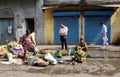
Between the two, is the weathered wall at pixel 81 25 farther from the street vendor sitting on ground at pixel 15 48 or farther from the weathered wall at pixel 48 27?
the street vendor sitting on ground at pixel 15 48

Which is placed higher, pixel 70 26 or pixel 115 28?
pixel 70 26

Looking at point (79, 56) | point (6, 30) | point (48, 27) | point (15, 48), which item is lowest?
point (79, 56)

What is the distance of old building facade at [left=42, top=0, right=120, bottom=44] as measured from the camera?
25.5 m

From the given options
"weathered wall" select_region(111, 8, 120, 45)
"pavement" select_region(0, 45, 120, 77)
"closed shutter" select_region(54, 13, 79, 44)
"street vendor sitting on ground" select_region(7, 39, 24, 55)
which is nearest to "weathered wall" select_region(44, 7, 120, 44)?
"weathered wall" select_region(111, 8, 120, 45)

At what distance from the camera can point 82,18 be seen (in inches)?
1021

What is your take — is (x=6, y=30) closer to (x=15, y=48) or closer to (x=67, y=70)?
(x=15, y=48)

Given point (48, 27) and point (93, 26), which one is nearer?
point (93, 26)

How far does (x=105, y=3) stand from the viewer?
25.4 m

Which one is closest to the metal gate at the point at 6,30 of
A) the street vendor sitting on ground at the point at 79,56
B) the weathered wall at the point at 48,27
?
the weathered wall at the point at 48,27

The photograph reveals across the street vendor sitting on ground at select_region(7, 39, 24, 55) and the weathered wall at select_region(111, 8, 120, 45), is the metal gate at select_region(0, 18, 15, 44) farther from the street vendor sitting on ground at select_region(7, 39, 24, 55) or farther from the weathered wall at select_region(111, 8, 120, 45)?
the street vendor sitting on ground at select_region(7, 39, 24, 55)

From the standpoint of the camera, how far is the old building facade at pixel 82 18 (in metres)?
25.5

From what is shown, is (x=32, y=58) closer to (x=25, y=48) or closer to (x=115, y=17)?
(x=25, y=48)

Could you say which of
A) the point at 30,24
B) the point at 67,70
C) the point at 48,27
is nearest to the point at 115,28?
the point at 48,27

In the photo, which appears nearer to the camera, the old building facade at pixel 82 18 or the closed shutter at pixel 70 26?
the old building facade at pixel 82 18
